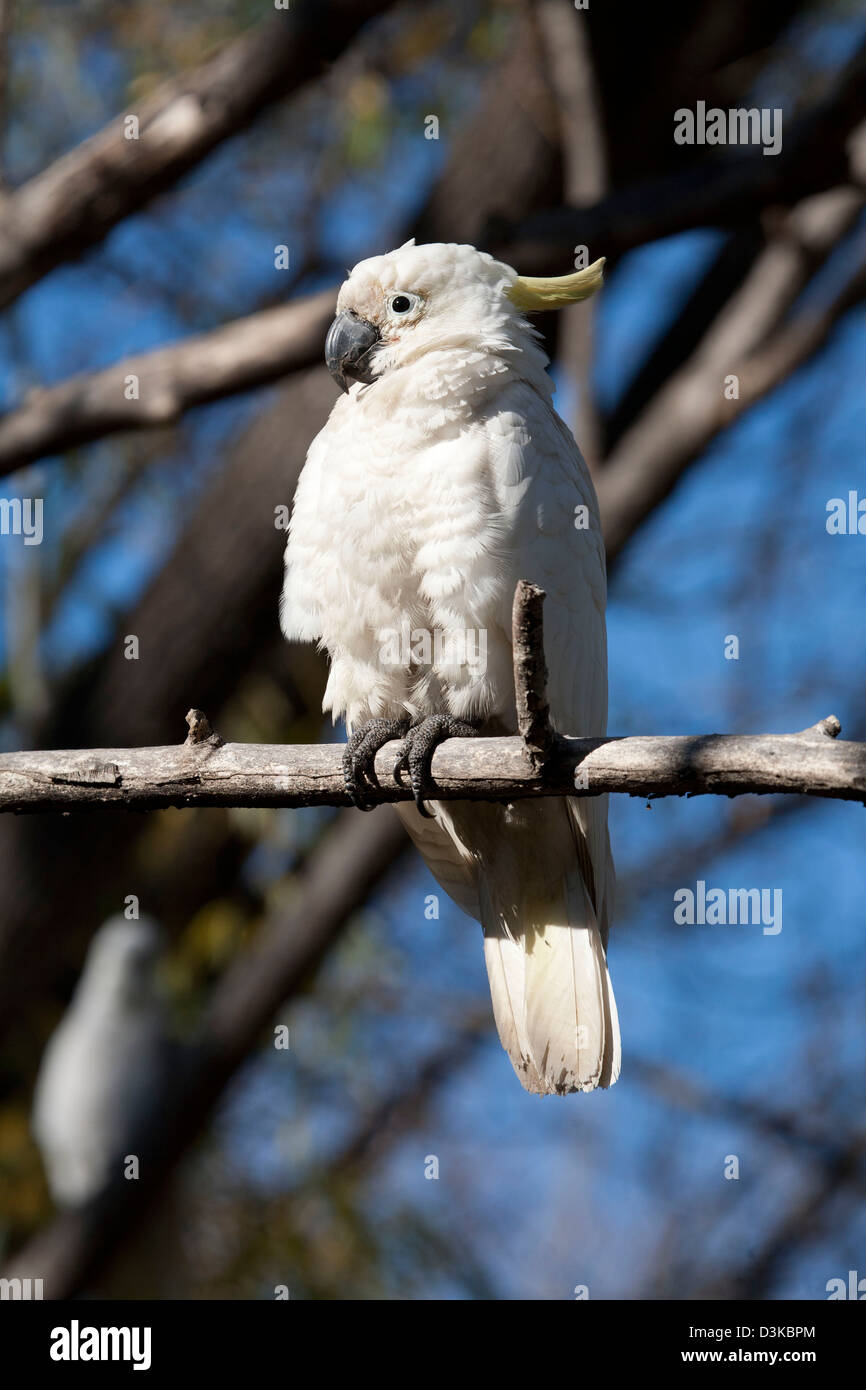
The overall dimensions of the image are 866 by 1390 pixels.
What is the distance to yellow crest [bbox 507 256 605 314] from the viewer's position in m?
2.72

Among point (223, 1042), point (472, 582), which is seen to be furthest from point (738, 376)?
point (223, 1042)

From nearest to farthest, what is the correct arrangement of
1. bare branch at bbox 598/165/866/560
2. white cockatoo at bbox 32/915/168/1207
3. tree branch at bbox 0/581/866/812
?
tree branch at bbox 0/581/866/812 < bare branch at bbox 598/165/866/560 < white cockatoo at bbox 32/915/168/1207

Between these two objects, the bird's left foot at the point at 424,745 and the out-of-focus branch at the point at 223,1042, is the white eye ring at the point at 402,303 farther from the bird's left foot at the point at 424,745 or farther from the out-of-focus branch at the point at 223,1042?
the out-of-focus branch at the point at 223,1042

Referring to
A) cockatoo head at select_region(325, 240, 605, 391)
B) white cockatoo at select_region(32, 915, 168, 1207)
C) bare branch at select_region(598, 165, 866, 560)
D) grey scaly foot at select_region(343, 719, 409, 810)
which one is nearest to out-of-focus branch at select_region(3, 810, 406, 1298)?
white cockatoo at select_region(32, 915, 168, 1207)

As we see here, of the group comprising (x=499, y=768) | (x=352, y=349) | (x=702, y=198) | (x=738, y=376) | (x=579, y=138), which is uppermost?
(x=579, y=138)

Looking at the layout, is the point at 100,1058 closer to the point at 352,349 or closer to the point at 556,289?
the point at 352,349

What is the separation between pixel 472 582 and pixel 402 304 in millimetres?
716

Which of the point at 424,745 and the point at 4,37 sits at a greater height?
A: the point at 4,37

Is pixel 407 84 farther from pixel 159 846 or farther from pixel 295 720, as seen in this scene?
pixel 159 846

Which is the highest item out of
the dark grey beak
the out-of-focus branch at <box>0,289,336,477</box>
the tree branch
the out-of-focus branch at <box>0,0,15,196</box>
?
the out-of-focus branch at <box>0,0,15,196</box>

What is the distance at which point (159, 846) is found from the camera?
17.7 feet

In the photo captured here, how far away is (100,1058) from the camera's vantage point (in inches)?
211

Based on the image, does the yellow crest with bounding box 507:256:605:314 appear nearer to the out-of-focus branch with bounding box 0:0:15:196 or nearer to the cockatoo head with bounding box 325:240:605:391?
the cockatoo head with bounding box 325:240:605:391

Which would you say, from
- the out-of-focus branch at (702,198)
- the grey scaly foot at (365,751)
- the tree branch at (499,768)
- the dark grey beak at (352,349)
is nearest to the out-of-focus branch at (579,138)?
the out-of-focus branch at (702,198)
